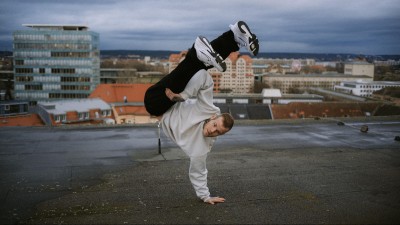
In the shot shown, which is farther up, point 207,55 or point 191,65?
point 207,55

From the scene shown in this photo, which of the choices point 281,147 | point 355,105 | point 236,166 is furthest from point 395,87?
point 236,166

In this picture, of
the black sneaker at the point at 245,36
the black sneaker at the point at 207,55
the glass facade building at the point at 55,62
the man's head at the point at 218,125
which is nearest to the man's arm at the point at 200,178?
the man's head at the point at 218,125

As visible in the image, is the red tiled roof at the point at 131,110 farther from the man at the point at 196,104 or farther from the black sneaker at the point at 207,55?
the black sneaker at the point at 207,55

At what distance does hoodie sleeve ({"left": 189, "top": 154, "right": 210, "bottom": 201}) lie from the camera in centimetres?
518

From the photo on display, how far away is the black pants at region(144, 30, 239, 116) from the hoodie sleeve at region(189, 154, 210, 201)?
0.84 m

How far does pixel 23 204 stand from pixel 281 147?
260 inches

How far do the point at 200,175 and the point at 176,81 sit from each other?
1.34 meters

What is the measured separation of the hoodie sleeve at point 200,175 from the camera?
518cm

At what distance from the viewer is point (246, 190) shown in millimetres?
5859

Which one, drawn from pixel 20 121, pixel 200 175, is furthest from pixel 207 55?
pixel 20 121

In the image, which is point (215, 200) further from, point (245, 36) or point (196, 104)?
point (245, 36)

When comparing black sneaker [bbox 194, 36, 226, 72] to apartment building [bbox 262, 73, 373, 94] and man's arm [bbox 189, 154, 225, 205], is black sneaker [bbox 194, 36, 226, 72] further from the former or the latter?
apartment building [bbox 262, 73, 373, 94]

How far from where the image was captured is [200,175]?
17.2 feet

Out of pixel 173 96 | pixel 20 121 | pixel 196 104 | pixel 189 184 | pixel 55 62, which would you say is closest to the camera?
pixel 173 96
